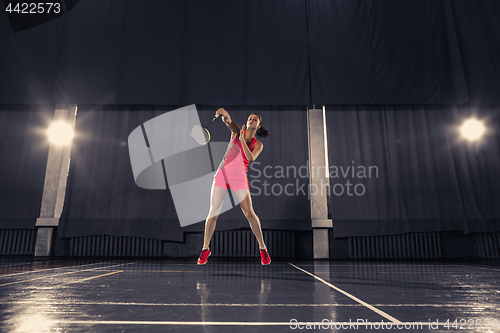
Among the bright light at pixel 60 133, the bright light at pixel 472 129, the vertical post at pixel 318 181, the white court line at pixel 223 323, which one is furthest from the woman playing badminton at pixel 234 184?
the bright light at pixel 472 129

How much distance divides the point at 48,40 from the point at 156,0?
168 centimetres

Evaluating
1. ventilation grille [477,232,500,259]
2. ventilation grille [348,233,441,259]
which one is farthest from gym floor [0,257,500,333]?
ventilation grille [477,232,500,259]

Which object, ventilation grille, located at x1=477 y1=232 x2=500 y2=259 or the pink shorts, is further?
ventilation grille, located at x1=477 y1=232 x2=500 y2=259

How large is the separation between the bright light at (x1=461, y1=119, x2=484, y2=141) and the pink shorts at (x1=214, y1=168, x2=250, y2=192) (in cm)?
367

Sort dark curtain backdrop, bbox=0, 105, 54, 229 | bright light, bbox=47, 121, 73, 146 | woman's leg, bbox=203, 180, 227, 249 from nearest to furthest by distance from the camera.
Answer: woman's leg, bbox=203, 180, 227, 249 < dark curtain backdrop, bbox=0, 105, 54, 229 < bright light, bbox=47, 121, 73, 146

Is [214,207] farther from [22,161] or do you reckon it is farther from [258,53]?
[22,161]

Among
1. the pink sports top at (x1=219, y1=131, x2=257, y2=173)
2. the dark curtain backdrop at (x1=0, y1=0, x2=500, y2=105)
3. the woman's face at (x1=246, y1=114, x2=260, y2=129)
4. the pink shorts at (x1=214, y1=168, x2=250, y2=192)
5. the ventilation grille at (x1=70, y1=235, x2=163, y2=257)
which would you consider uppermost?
the dark curtain backdrop at (x1=0, y1=0, x2=500, y2=105)

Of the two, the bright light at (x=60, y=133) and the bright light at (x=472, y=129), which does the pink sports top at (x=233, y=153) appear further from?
the bright light at (x=472, y=129)

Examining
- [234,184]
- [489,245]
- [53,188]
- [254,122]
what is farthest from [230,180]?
[489,245]

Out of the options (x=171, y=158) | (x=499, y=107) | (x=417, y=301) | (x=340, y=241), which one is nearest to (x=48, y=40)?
(x=171, y=158)

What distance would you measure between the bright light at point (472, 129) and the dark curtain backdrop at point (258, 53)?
11.9 inches

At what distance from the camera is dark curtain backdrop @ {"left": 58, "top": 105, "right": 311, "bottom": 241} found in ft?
12.6

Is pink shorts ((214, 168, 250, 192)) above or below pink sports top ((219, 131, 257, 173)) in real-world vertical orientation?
below

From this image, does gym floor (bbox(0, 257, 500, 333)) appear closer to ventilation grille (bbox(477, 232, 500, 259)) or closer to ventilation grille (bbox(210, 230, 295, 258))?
ventilation grille (bbox(210, 230, 295, 258))
